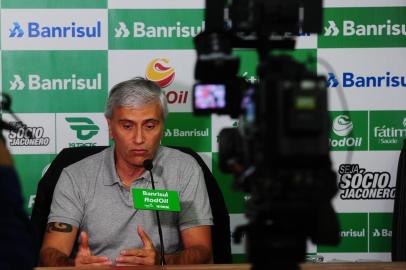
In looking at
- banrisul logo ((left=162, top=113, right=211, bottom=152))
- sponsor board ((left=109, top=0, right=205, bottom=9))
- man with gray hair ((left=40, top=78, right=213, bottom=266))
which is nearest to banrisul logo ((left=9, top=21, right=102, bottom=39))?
sponsor board ((left=109, top=0, right=205, bottom=9))

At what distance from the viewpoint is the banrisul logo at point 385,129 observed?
361 centimetres

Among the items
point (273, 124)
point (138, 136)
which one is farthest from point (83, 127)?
point (273, 124)

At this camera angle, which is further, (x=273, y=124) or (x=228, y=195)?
(x=228, y=195)

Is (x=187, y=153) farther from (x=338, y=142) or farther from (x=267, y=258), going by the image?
(x=267, y=258)

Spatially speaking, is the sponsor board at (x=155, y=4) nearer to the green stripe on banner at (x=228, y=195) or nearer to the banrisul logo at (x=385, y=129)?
the green stripe on banner at (x=228, y=195)

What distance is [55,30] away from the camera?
3.51 meters

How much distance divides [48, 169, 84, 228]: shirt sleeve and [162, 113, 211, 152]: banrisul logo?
85cm

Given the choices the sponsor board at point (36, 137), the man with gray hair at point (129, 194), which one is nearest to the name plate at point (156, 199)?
the man with gray hair at point (129, 194)

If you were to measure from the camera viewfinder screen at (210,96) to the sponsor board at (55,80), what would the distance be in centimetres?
203

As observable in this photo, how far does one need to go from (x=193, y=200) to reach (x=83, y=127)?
38.2 inches

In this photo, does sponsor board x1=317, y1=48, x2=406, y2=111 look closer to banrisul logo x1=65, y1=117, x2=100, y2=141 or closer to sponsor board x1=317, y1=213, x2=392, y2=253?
sponsor board x1=317, y1=213, x2=392, y2=253

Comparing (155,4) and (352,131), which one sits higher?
(155,4)

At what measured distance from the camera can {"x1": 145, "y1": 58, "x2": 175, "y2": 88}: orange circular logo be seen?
11.6 ft

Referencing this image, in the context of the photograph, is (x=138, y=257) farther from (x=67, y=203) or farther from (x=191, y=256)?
(x=67, y=203)
